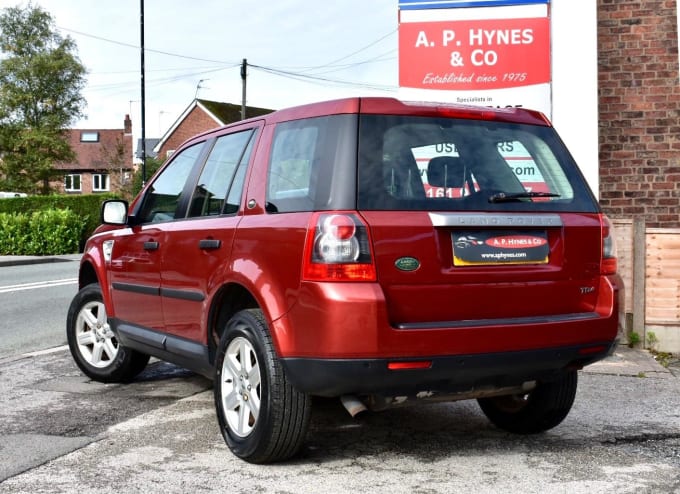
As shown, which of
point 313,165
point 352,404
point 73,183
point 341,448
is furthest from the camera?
point 73,183

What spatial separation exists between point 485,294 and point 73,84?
57428mm

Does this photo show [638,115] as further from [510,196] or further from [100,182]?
[100,182]

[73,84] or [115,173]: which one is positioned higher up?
[73,84]

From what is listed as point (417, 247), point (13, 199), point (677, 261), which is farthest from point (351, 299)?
point (13, 199)

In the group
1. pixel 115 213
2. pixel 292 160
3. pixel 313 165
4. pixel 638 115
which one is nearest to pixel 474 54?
pixel 638 115

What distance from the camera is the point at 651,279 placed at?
7.93 meters

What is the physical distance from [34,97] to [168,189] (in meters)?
54.3

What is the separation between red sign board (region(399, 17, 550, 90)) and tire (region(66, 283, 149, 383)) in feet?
15.7

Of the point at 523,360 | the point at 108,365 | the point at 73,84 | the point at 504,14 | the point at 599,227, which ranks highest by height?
the point at 73,84

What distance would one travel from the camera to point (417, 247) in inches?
149

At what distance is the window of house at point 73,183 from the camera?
82250mm

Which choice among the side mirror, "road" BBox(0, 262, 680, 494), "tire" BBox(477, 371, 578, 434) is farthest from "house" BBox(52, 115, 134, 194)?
"tire" BBox(477, 371, 578, 434)

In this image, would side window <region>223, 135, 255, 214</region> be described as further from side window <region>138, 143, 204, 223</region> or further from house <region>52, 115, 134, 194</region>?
house <region>52, 115, 134, 194</region>

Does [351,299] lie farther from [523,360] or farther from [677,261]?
[677,261]
